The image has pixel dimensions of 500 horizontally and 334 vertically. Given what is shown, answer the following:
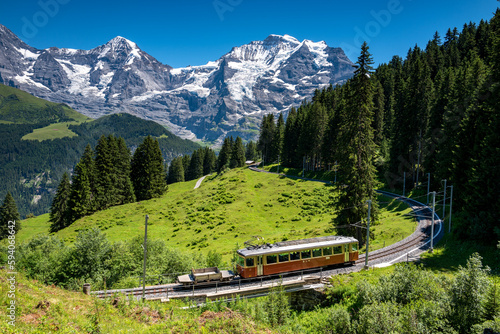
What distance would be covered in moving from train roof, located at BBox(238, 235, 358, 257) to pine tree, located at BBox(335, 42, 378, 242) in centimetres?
521

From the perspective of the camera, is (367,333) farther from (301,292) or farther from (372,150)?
(372,150)

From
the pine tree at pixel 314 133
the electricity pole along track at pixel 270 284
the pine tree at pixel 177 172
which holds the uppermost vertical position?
the pine tree at pixel 314 133

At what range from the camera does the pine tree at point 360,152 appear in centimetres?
3359

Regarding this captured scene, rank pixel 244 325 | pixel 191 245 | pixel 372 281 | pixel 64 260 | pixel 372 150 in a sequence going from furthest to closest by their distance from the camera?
pixel 191 245
pixel 372 150
pixel 64 260
pixel 372 281
pixel 244 325

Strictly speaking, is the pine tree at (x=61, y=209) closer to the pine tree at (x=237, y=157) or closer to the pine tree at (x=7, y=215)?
the pine tree at (x=7, y=215)

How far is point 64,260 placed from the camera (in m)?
28.0

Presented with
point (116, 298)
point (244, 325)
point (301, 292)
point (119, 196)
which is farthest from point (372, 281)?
point (119, 196)

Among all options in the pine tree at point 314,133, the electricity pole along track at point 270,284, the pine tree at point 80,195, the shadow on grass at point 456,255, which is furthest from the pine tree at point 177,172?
the shadow on grass at point 456,255

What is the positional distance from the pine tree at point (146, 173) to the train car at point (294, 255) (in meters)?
60.6

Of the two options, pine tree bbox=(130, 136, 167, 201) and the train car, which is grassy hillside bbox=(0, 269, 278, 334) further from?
pine tree bbox=(130, 136, 167, 201)

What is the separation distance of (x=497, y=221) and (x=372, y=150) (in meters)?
13.7

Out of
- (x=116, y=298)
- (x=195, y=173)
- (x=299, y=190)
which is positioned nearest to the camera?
(x=116, y=298)

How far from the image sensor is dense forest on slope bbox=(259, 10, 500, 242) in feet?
101

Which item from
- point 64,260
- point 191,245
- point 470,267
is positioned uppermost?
point 470,267
